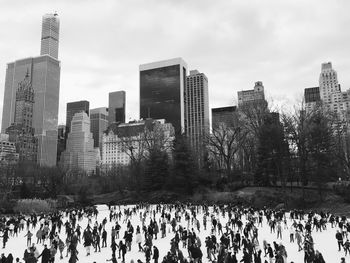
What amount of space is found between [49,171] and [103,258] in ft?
193

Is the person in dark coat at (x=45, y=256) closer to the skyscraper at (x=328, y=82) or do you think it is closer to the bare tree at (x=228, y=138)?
the bare tree at (x=228, y=138)

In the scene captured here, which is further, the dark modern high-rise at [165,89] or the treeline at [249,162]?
the dark modern high-rise at [165,89]

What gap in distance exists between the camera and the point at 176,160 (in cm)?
5859

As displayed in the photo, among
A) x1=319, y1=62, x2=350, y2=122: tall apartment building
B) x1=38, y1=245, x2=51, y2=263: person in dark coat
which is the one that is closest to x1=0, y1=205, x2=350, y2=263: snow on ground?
x1=38, y1=245, x2=51, y2=263: person in dark coat

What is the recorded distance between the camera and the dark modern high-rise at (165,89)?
190 m

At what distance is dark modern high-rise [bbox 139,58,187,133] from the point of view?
623 feet

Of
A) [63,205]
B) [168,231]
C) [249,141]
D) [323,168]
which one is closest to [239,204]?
[323,168]

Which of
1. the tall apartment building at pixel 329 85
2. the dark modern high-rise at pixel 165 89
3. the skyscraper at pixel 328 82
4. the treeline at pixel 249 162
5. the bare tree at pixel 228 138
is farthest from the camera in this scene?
the dark modern high-rise at pixel 165 89

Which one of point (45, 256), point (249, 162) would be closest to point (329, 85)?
point (249, 162)

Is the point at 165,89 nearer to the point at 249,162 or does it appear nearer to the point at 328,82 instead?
the point at 328,82

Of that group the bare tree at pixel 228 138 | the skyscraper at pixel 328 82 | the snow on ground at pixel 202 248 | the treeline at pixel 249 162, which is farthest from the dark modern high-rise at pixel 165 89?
the snow on ground at pixel 202 248

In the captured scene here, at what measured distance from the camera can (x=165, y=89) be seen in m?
190

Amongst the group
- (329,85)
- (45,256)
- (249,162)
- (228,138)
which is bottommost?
(45,256)

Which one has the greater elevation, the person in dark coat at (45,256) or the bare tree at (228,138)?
the bare tree at (228,138)
